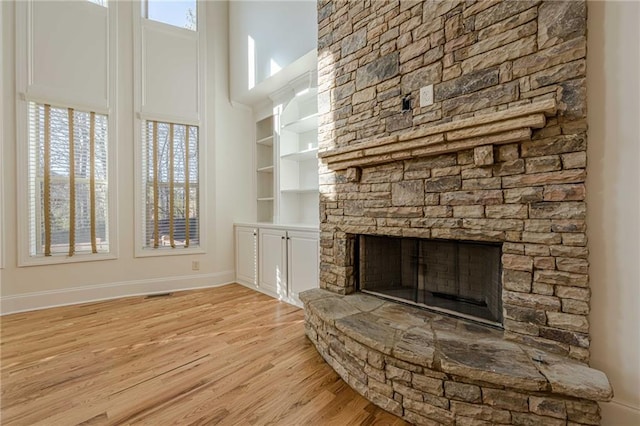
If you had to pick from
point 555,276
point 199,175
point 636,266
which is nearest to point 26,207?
point 199,175

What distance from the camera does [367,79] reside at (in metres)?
2.35

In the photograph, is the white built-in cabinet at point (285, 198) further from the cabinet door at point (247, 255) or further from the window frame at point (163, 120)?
the window frame at point (163, 120)

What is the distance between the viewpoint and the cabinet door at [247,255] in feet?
13.0

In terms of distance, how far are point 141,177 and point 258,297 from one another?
2.16 metres

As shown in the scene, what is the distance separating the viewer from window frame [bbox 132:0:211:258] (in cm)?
380

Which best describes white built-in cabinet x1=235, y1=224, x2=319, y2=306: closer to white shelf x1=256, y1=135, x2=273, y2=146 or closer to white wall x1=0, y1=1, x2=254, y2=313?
white wall x1=0, y1=1, x2=254, y2=313

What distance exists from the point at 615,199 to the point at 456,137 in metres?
0.78

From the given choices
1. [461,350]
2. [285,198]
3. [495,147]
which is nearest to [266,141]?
[285,198]

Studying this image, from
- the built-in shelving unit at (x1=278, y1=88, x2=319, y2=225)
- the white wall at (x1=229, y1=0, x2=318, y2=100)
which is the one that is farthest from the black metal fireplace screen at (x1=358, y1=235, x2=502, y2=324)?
the white wall at (x1=229, y1=0, x2=318, y2=100)

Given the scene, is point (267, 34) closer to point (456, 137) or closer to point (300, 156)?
point (300, 156)

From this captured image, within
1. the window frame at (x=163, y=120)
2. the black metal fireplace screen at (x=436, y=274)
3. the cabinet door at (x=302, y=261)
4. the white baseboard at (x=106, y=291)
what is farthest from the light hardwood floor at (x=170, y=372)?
the window frame at (x=163, y=120)

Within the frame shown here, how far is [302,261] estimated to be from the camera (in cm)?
320

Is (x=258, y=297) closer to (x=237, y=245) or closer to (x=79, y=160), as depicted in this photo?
(x=237, y=245)

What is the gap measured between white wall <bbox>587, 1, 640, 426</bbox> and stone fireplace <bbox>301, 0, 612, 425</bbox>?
0.25 ft
